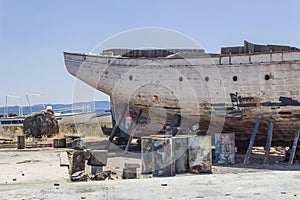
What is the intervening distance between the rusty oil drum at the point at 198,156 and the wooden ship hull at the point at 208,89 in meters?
3.45

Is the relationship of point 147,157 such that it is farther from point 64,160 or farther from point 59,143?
point 59,143

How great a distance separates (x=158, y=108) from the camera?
1568 centimetres

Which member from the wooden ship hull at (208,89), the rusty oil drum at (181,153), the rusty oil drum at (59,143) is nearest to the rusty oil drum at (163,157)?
the rusty oil drum at (181,153)

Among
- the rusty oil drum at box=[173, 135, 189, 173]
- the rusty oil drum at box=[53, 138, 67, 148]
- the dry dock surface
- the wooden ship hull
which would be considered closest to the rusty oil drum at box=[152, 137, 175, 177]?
the rusty oil drum at box=[173, 135, 189, 173]

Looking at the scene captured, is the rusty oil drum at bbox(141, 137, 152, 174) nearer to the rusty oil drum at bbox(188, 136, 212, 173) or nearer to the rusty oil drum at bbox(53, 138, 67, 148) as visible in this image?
the rusty oil drum at bbox(188, 136, 212, 173)

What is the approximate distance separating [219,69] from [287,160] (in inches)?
137

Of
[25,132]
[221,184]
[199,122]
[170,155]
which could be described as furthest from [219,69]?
[25,132]

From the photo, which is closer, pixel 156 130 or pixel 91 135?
pixel 156 130

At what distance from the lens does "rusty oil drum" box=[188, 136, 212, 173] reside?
10414 millimetres

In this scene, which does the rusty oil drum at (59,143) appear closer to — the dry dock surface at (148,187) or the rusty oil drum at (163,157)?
the dry dock surface at (148,187)

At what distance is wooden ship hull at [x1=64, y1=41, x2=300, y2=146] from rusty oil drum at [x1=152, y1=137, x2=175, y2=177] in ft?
14.0

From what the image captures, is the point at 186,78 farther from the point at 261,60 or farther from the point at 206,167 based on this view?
the point at 206,167

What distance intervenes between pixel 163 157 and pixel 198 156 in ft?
3.39

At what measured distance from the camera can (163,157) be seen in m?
9.91
